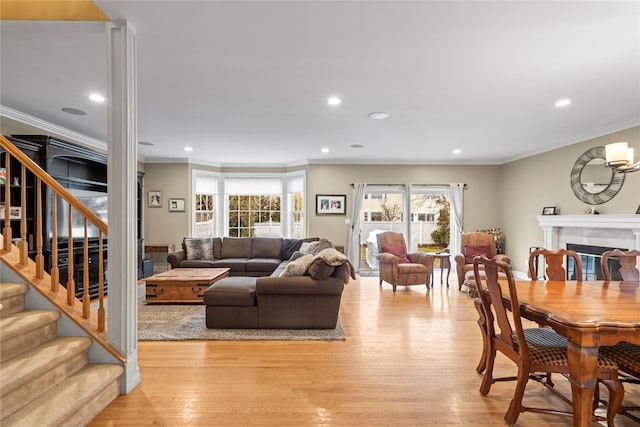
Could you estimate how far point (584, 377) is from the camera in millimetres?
1740

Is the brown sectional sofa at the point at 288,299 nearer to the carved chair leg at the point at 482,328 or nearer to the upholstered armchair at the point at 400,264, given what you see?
the carved chair leg at the point at 482,328

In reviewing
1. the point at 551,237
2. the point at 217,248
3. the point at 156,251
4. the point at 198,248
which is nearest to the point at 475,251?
the point at 551,237

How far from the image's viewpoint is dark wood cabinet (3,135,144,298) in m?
4.23

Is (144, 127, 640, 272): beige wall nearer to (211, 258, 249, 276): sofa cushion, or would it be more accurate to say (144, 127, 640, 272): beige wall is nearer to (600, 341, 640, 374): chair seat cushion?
(211, 258, 249, 276): sofa cushion

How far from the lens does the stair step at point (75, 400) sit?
1.75 metres

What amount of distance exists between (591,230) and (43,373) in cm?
648

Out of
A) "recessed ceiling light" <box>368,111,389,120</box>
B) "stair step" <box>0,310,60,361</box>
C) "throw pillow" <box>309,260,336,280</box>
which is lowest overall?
"stair step" <box>0,310,60,361</box>

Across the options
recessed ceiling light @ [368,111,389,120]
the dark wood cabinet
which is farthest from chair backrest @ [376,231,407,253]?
the dark wood cabinet

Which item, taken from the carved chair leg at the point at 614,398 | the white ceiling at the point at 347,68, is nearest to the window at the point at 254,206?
the white ceiling at the point at 347,68

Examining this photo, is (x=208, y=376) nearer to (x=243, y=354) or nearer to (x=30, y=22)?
(x=243, y=354)

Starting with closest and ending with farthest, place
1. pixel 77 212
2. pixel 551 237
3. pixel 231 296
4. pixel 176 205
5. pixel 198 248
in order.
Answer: pixel 231 296, pixel 77 212, pixel 551 237, pixel 198 248, pixel 176 205

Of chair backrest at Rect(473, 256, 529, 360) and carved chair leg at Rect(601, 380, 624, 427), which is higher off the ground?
chair backrest at Rect(473, 256, 529, 360)

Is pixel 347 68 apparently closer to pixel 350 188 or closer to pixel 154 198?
pixel 350 188

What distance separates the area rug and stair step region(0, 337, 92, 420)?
1067mm
